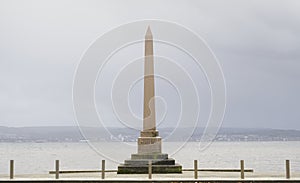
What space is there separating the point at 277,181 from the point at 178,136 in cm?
1004

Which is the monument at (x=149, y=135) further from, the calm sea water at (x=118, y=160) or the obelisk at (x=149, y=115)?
the calm sea water at (x=118, y=160)

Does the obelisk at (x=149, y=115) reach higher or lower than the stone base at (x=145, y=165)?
higher

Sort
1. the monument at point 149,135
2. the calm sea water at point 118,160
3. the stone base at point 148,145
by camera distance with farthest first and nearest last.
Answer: the calm sea water at point 118,160 < the stone base at point 148,145 < the monument at point 149,135

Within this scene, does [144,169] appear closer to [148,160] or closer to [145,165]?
[145,165]

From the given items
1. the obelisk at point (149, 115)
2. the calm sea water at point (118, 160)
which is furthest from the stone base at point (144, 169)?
the calm sea water at point (118, 160)

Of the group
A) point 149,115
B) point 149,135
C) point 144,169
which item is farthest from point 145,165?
point 149,115

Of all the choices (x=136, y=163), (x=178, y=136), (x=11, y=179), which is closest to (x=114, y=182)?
(x=11, y=179)

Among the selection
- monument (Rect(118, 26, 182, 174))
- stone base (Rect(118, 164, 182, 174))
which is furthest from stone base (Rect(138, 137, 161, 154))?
stone base (Rect(118, 164, 182, 174))

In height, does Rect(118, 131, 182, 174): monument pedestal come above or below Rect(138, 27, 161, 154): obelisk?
below

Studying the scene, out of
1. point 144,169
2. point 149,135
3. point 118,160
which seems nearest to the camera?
point 144,169

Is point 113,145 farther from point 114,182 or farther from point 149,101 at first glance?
point 114,182

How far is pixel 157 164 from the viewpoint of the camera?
25.3 metres

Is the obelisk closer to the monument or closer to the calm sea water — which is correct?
the monument

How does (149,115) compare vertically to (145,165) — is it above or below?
above
